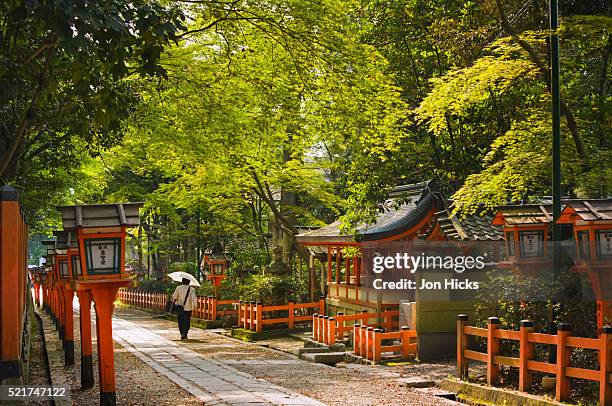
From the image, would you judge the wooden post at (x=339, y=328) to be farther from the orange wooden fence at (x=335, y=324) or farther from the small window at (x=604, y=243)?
the small window at (x=604, y=243)

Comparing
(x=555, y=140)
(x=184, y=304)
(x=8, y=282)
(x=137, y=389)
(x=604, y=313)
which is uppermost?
(x=555, y=140)

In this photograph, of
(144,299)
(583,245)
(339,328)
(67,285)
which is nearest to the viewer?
(583,245)

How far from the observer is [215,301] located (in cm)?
2864

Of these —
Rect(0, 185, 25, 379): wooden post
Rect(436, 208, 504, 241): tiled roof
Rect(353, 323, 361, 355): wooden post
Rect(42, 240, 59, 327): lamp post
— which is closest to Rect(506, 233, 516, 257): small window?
Rect(436, 208, 504, 241): tiled roof

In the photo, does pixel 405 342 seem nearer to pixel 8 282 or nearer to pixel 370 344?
pixel 370 344

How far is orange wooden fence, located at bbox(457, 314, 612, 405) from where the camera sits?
31.0ft

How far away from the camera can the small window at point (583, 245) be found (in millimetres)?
10578

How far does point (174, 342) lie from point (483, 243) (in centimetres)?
911

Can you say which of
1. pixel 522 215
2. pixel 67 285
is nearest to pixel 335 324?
pixel 67 285

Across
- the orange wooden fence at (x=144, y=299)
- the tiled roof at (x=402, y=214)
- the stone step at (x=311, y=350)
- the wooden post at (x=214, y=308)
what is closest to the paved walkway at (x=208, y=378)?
the stone step at (x=311, y=350)

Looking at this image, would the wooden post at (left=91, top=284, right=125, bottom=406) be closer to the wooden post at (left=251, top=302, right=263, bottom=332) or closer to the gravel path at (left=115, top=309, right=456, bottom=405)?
the gravel path at (left=115, top=309, right=456, bottom=405)

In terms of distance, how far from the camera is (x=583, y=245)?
1074cm

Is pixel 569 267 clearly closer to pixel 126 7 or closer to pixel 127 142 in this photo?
pixel 126 7

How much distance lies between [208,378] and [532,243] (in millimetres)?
5765
